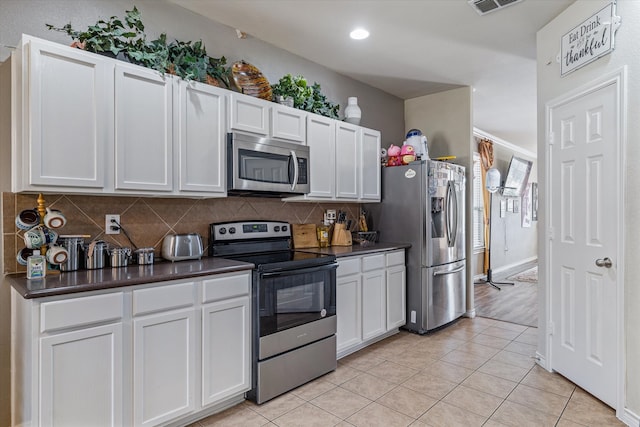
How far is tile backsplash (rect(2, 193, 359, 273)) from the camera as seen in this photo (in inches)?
80.8

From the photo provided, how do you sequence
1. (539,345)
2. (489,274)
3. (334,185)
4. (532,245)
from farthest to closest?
(532,245), (489,274), (334,185), (539,345)

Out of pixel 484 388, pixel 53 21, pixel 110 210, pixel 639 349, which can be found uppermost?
pixel 53 21

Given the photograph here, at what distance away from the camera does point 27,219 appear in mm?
2049

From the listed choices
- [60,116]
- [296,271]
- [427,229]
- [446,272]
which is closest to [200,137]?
[60,116]

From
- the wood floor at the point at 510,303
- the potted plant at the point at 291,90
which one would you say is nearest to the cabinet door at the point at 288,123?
the potted plant at the point at 291,90

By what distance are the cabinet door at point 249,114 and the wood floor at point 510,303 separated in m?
3.42

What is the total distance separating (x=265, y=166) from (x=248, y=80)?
0.70m

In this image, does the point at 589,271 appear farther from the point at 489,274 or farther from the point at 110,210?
the point at 489,274

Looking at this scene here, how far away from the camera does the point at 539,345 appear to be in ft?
10.2

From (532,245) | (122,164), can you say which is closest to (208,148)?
(122,164)

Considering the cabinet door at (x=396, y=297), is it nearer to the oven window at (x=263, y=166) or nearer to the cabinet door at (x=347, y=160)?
the cabinet door at (x=347, y=160)

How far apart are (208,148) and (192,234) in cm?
62

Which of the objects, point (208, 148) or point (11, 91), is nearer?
point (11, 91)

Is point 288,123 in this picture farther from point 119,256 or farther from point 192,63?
point 119,256
